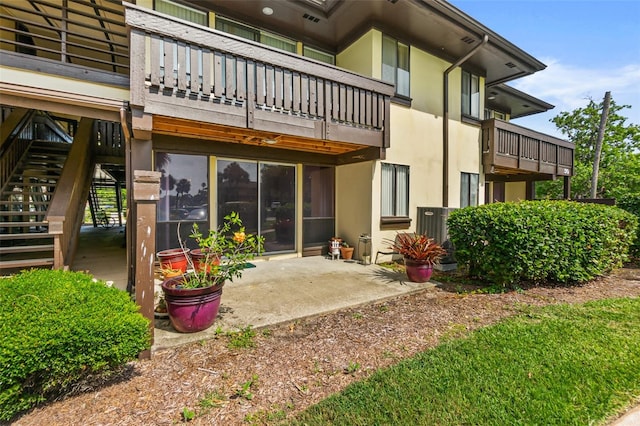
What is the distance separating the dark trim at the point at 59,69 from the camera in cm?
389

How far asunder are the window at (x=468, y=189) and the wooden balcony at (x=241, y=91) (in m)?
3.87

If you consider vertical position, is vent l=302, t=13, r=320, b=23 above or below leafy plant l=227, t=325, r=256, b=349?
above

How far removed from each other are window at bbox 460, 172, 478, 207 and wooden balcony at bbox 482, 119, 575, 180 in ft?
2.01

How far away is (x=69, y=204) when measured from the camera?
467 centimetres

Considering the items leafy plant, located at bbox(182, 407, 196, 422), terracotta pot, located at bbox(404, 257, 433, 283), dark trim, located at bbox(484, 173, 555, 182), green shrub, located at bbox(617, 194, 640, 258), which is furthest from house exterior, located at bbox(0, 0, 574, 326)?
green shrub, located at bbox(617, 194, 640, 258)

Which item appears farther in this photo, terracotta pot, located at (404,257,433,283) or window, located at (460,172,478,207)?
window, located at (460,172,478,207)

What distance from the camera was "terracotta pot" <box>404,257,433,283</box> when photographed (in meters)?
5.16

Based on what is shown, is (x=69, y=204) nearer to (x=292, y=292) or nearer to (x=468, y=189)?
(x=292, y=292)

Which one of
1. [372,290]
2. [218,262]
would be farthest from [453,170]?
[218,262]

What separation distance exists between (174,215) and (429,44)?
8.09m

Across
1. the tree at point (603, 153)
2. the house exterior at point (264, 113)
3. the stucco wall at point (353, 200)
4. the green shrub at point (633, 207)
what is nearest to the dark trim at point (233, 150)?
the house exterior at point (264, 113)

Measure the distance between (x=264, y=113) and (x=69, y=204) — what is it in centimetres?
365

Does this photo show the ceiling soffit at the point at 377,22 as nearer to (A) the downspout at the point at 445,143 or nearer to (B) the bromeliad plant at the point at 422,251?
(A) the downspout at the point at 445,143

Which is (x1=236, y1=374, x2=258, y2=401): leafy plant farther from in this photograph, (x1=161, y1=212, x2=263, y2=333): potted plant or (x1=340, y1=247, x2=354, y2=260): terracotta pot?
(x1=340, y1=247, x2=354, y2=260): terracotta pot
